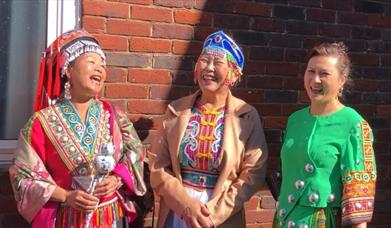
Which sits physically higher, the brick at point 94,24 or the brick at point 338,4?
the brick at point 338,4

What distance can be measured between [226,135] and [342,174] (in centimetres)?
67

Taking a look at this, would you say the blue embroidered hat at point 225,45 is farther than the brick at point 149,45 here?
No

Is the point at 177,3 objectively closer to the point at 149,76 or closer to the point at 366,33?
the point at 149,76

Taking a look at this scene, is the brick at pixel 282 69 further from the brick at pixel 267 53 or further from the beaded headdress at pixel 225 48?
the beaded headdress at pixel 225 48

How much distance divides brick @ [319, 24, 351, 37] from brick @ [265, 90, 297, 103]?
1.62 ft

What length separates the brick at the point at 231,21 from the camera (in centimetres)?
404

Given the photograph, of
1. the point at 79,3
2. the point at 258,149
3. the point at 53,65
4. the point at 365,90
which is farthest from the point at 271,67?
the point at 53,65

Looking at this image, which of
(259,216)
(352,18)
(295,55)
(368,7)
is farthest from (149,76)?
(368,7)

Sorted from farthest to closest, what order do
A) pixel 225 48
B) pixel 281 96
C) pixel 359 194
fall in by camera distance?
pixel 281 96 < pixel 225 48 < pixel 359 194

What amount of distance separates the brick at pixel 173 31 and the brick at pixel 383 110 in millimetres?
1563

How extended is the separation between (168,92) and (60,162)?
43.9 inches

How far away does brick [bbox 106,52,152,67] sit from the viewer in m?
3.74

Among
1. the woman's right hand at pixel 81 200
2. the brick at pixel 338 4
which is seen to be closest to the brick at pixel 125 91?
the woman's right hand at pixel 81 200

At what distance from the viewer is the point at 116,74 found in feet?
12.3
